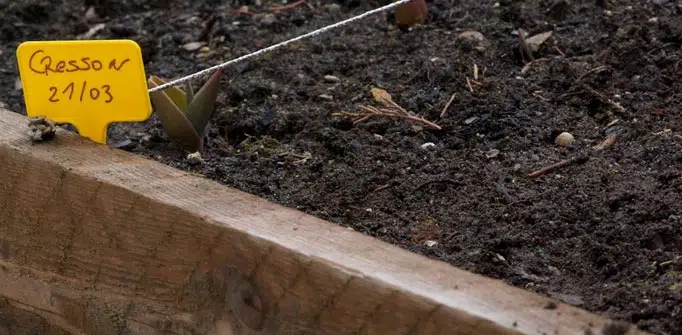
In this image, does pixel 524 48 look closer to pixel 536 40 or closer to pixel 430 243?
pixel 536 40

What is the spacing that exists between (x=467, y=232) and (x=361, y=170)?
270 mm

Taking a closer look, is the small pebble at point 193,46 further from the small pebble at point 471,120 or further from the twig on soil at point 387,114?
the small pebble at point 471,120

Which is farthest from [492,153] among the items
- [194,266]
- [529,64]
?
[194,266]

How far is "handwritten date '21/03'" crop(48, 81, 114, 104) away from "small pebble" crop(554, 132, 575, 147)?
2.28ft

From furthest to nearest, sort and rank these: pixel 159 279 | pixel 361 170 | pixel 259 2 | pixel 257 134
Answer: pixel 259 2, pixel 257 134, pixel 361 170, pixel 159 279

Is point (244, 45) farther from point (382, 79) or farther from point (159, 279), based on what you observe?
point (159, 279)

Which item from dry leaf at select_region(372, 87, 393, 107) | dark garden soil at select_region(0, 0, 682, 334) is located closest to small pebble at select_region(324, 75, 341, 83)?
dark garden soil at select_region(0, 0, 682, 334)

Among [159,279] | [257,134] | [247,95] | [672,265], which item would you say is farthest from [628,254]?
[247,95]

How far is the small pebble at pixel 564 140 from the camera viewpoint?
1.87 metres

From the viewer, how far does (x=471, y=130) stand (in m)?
1.96

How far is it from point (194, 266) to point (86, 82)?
1.24 feet

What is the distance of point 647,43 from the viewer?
214cm

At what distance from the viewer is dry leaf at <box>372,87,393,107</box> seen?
207 cm

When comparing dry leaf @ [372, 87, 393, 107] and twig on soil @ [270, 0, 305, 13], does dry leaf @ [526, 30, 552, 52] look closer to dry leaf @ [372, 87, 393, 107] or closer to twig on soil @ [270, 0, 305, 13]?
dry leaf @ [372, 87, 393, 107]
